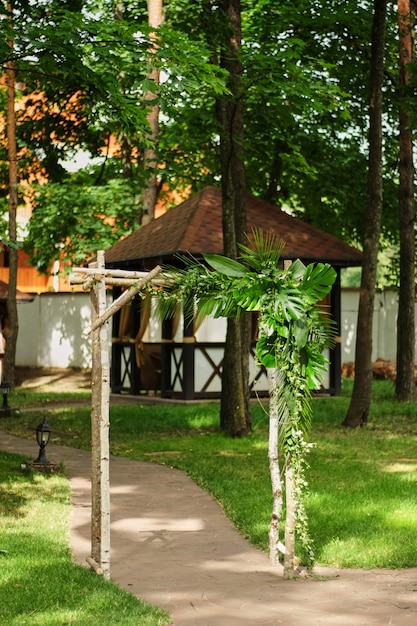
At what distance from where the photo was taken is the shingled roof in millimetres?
23625

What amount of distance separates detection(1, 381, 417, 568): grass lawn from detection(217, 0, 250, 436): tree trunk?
484mm

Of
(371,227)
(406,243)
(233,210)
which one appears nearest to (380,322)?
(406,243)

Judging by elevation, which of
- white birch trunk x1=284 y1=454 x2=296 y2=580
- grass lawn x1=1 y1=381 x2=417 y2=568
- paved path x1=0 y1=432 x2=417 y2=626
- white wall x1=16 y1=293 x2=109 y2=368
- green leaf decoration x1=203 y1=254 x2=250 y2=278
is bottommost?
paved path x1=0 y1=432 x2=417 y2=626

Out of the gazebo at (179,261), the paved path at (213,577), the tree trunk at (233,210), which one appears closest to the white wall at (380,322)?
the gazebo at (179,261)

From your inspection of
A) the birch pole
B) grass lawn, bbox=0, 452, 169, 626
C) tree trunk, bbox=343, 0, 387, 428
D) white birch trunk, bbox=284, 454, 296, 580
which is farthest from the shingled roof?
white birch trunk, bbox=284, 454, 296, 580

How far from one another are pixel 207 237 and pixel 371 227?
4626 millimetres

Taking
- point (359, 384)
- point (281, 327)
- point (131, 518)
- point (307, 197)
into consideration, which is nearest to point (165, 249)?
point (359, 384)

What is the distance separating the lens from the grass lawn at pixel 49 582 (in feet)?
26.1

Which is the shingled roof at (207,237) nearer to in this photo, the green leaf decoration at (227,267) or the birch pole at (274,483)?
the birch pole at (274,483)

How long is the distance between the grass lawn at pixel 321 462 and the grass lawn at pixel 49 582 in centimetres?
196

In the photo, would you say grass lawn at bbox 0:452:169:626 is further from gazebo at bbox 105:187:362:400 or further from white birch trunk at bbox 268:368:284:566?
gazebo at bbox 105:187:362:400

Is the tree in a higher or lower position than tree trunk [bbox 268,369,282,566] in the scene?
higher

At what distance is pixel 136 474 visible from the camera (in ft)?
49.3

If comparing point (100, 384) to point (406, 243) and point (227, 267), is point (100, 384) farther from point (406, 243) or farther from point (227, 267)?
point (406, 243)
